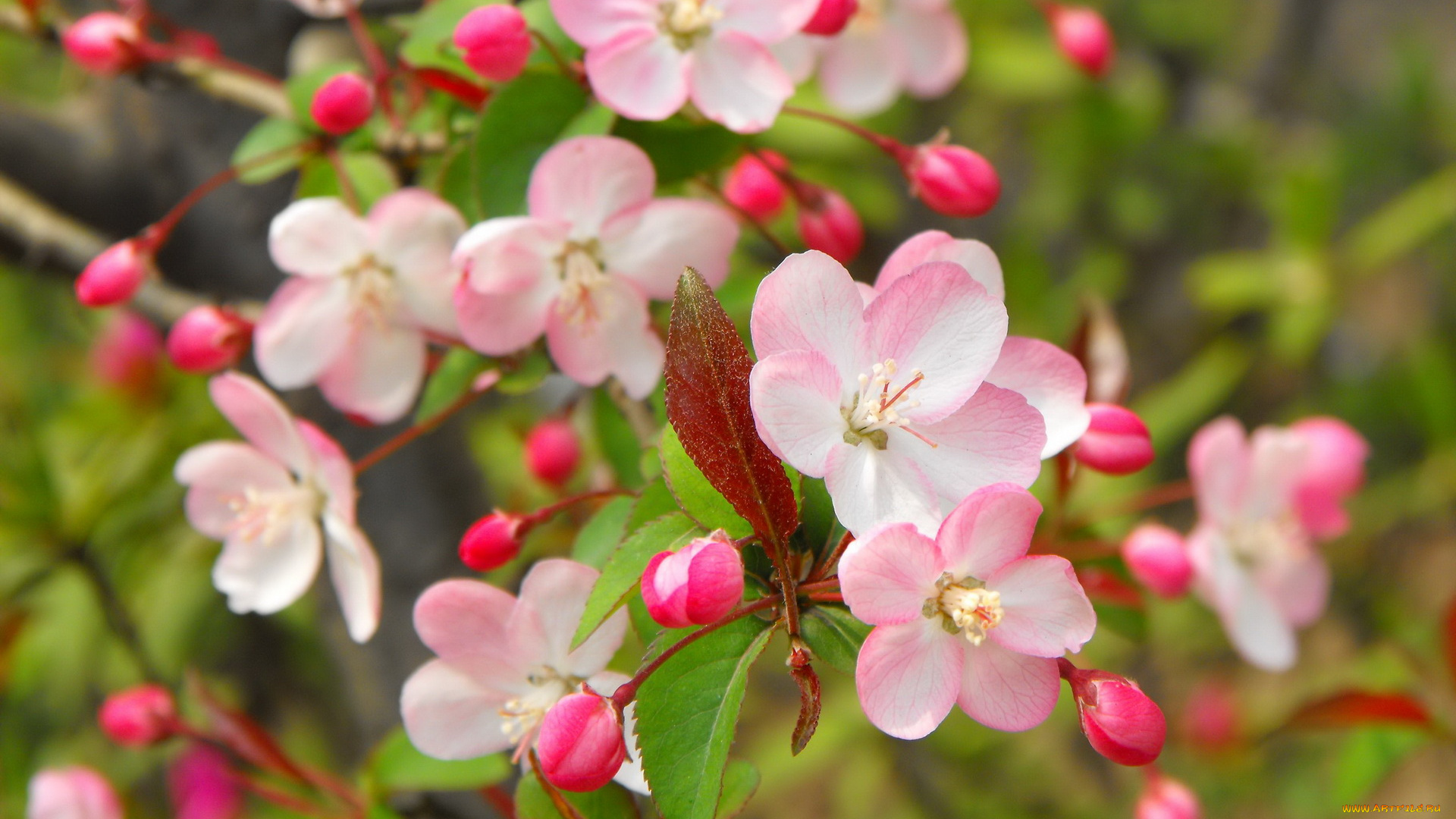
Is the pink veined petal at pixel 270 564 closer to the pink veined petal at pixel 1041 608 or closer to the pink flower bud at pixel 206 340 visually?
the pink flower bud at pixel 206 340

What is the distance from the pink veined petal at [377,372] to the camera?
700 mm

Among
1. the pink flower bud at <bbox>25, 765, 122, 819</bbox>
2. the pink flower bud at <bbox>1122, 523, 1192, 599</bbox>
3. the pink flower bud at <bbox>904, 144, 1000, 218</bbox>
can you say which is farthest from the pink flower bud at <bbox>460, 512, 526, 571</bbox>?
the pink flower bud at <bbox>25, 765, 122, 819</bbox>

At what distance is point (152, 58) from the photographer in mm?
792

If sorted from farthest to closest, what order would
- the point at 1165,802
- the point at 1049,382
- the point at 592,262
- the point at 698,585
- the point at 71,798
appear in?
the point at 71,798, the point at 1165,802, the point at 592,262, the point at 1049,382, the point at 698,585

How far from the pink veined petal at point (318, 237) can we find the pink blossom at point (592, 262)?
117 mm

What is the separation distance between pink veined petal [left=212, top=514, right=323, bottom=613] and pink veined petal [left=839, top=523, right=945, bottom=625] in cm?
45

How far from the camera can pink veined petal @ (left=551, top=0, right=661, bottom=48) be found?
605 mm

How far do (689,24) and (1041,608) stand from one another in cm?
42

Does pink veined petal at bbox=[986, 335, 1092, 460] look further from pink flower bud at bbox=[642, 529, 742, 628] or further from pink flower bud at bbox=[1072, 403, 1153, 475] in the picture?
pink flower bud at bbox=[642, 529, 742, 628]

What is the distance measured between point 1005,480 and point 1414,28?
3.73m

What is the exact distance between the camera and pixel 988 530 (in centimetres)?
46

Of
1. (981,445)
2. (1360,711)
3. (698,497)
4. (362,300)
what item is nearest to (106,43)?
(362,300)

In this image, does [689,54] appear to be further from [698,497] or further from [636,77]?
[698,497]

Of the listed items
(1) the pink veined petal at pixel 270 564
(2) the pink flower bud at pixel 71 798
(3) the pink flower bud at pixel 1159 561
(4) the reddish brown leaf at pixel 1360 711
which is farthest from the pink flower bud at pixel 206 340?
(4) the reddish brown leaf at pixel 1360 711
